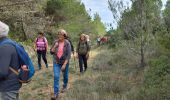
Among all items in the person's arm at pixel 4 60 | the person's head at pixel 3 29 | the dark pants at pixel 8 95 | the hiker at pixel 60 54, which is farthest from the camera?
the hiker at pixel 60 54

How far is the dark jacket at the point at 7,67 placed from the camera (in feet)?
20.9

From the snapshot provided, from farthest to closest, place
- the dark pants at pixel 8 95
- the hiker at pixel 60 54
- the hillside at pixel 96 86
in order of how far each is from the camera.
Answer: the hiker at pixel 60 54
the hillside at pixel 96 86
the dark pants at pixel 8 95

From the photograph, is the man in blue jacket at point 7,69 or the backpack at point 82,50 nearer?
the man in blue jacket at point 7,69

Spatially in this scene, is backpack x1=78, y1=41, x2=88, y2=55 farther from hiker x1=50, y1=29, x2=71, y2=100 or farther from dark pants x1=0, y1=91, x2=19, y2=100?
dark pants x1=0, y1=91, x2=19, y2=100

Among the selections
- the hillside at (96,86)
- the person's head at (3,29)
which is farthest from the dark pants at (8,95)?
the hillside at (96,86)

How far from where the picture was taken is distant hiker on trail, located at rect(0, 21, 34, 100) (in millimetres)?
6371

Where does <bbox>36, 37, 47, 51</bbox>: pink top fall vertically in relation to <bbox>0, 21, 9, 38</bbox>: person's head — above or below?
above

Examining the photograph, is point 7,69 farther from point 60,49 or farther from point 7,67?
point 60,49

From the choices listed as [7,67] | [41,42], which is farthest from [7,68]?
[41,42]

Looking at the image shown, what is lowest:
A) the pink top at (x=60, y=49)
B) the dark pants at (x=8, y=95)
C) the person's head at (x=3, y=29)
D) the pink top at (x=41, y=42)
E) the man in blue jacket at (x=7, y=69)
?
the dark pants at (x=8, y=95)

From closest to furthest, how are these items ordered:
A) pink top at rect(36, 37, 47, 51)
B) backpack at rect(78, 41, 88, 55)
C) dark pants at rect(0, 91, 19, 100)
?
1. dark pants at rect(0, 91, 19, 100)
2. backpack at rect(78, 41, 88, 55)
3. pink top at rect(36, 37, 47, 51)

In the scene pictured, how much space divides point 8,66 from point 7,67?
0.10 ft

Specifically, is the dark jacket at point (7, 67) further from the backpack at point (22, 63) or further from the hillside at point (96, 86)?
the hillside at point (96, 86)

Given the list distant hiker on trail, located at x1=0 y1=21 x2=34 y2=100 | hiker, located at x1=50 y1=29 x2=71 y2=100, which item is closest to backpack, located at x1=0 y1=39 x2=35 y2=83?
distant hiker on trail, located at x1=0 y1=21 x2=34 y2=100
